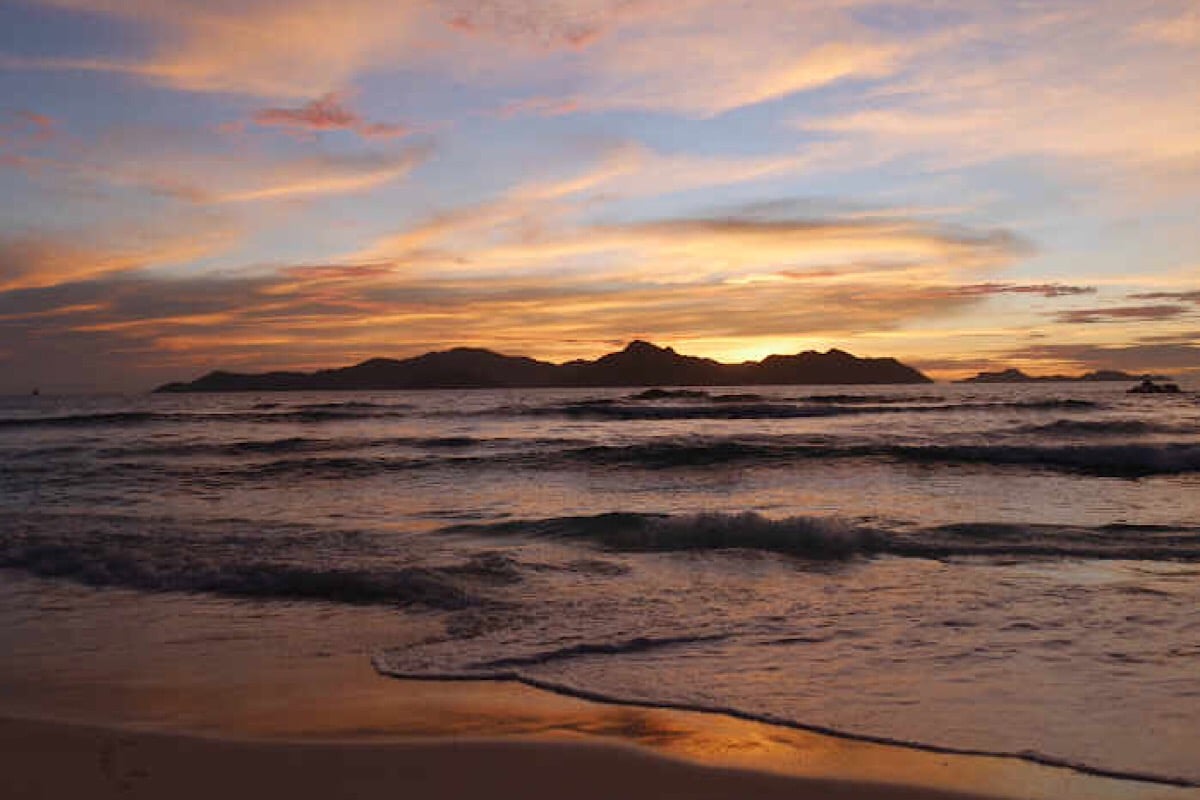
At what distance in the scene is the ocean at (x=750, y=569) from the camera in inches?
195

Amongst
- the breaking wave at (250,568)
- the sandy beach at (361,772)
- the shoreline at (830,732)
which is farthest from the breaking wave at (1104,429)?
the sandy beach at (361,772)

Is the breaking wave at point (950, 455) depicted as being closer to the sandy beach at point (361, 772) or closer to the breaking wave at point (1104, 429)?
the breaking wave at point (1104, 429)

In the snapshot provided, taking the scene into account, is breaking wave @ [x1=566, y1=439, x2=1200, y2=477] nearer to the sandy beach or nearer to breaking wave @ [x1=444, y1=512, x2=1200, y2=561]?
breaking wave @ [x1=444, y1=512, x2=1200, y2=561]

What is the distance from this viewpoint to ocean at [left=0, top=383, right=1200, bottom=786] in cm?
496

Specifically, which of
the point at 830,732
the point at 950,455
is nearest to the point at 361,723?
the point at 830,732

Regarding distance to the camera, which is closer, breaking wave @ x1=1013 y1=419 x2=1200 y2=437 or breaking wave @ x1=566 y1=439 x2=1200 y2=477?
breaking wave @ x1=566 y1=439 x2=1200 y2=477

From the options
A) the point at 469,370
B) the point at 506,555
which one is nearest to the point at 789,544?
the point at 506,555

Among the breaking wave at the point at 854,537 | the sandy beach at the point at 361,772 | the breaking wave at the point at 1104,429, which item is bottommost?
the breaking wave at the point at 854,537

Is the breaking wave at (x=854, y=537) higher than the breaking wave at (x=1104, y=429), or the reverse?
the breaking wave at (x=1104, y=429)

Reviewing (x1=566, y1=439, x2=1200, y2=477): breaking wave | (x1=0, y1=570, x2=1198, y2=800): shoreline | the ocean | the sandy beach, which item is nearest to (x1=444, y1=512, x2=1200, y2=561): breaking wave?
the ocean

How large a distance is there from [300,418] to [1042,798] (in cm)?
4650

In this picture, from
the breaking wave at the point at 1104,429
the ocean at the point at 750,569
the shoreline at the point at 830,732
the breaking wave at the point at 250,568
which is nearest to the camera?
the shoreline at the point at 830,732

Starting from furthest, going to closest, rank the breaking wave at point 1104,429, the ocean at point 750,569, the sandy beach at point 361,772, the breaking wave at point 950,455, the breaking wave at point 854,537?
the breaking wave at point 1104,429, the breaking wave at point 950,455, the breaking wave at point 854,537, the ocean at point 750,569, the sandy beach at point 361,772

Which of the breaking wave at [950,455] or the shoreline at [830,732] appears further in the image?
the breaking wave at [950,455]
